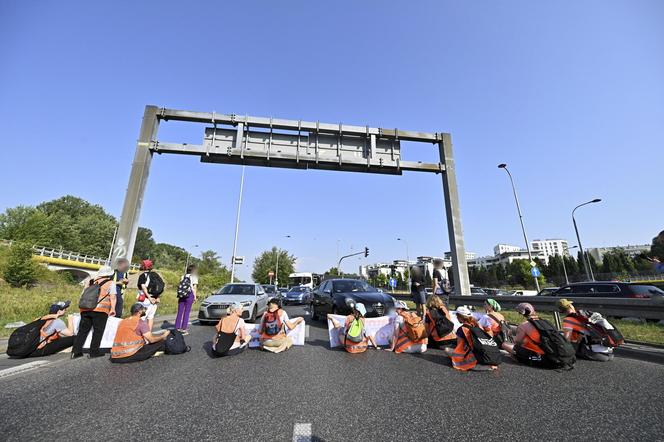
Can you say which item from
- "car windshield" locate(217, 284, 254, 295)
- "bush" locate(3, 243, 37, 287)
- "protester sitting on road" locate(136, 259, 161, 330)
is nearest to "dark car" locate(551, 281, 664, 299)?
"car windshield" locate(217, 284, 254, 295)

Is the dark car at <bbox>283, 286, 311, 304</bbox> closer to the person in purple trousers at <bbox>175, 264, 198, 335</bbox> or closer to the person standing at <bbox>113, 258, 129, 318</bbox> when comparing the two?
the person in purple trousers at <bbox>175, 264, 198, 335</bbox>

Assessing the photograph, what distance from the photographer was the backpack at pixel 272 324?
20.2ft

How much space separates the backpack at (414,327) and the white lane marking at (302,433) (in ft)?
12.2

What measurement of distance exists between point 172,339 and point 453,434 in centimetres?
522

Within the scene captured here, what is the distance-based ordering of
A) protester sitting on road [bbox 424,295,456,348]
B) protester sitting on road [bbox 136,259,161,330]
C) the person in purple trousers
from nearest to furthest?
protester sitting on road [bbox 424,295,456,348] < protester sitting on road [bbox 136,259,161,330] < the person in purple trousers

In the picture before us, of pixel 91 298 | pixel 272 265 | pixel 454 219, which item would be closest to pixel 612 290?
pixel 454 219

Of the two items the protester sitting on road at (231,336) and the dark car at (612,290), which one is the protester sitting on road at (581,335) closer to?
the dark car at (612,290)

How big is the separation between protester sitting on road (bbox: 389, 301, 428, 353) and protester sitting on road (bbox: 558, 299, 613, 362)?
260cm

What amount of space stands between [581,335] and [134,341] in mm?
8100

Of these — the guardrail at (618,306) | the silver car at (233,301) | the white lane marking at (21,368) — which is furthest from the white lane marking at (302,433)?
the silver car at (233,301)

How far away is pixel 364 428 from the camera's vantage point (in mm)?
2654

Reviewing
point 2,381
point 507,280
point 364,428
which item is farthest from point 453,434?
point 507,280

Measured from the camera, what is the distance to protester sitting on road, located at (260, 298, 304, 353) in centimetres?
600

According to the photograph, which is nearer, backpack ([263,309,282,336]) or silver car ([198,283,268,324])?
backpack ([263,309,282,336])
